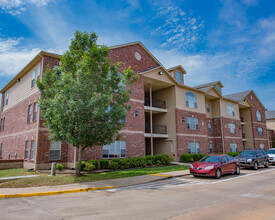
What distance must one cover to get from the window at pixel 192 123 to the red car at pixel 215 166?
11.9m

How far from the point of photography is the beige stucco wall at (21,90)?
20.0m

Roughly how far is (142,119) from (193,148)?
878cm

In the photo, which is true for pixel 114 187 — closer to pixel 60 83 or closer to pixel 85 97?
pixel 85 97

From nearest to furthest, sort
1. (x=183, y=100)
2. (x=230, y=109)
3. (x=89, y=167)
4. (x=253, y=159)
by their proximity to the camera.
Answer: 1. (x=89, y=167)
2. (x=253, y=159)
3. (x=183, y=100)
4. (x=230, y=109)

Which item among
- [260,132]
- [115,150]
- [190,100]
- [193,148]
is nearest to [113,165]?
[115,150]

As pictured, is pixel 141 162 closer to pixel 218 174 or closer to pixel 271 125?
pixel 218 174

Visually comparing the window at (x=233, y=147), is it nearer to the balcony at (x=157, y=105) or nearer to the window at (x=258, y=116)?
the window at (x=258, y=116)

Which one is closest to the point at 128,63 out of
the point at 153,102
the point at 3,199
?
the point at 153,102

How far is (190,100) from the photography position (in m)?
27.2

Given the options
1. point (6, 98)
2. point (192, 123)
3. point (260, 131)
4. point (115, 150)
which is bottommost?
point (115, 150)

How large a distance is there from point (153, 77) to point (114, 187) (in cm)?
1482

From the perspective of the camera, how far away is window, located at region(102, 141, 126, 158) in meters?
18.2

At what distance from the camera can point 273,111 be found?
54906mm

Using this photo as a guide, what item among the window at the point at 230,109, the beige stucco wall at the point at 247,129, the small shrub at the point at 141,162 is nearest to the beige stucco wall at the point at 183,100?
the window at the point at 230,109
